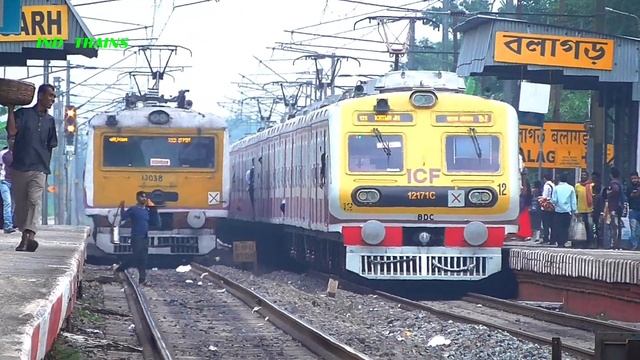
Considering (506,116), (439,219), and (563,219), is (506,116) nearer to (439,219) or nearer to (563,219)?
(439,219)

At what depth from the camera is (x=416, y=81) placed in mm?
20531

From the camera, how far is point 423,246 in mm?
18938

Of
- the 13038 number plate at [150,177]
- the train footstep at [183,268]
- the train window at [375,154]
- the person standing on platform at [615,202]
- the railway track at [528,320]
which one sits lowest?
the train footstep at [183,268]

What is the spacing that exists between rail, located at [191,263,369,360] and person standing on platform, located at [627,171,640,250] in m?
7.02

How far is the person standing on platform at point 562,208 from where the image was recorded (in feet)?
80.1

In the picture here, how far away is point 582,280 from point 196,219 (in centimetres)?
988

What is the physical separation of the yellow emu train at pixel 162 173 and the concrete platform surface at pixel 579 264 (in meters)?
7.36

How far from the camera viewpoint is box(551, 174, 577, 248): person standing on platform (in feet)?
80.1

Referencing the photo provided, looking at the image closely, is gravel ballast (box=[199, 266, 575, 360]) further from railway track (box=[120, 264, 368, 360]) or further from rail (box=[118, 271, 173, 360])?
rail (box=[118, 271, 173, 360])

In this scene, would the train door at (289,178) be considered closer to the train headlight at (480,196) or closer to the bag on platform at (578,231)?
the bag on platform at (578,231)

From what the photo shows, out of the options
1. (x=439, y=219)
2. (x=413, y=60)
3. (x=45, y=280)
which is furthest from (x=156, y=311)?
(x=413, y=60)

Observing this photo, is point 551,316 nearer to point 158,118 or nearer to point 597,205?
point 597,205

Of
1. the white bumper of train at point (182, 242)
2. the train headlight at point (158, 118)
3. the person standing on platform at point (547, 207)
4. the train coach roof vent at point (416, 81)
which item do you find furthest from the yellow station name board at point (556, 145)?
the train coach roof vent at point (416, 81)

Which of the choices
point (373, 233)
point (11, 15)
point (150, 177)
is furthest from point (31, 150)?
point (150, 177)
